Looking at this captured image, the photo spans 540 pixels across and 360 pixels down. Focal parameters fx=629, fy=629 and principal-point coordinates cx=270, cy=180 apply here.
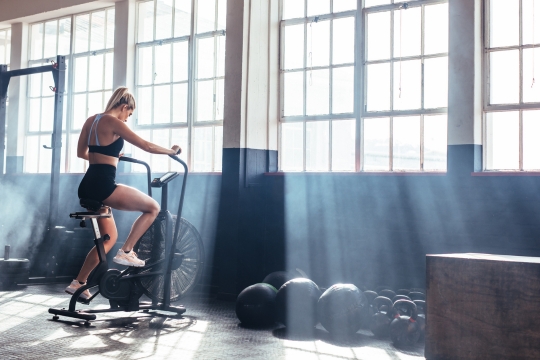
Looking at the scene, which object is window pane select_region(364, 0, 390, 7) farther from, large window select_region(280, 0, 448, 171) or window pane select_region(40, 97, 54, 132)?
window pane select_region(40, 97, 54, 132)

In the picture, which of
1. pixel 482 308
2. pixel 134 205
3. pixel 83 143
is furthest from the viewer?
pixel 83 143

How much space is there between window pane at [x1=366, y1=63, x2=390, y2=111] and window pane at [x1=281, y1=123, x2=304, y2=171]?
81 centimetres

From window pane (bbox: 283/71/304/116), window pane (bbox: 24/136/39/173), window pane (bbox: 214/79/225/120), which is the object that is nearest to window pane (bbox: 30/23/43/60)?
window pane (bbox: 24/136/39/173)

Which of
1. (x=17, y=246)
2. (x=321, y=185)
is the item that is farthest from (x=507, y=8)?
(x=17, y=246)

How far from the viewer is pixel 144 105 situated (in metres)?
7.58

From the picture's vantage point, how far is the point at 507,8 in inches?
202

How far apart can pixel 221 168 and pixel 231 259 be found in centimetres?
103

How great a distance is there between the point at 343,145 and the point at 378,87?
636 millimetres

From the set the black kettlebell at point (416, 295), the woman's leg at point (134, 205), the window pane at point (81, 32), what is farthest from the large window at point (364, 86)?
the window pane at point (81, 32)

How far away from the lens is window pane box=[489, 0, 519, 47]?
5.07 meters

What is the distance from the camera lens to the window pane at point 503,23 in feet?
16.6

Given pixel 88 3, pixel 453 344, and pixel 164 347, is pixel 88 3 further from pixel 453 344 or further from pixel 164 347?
pixel 453 344

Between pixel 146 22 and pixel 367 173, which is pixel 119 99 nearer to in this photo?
pixel 367 173

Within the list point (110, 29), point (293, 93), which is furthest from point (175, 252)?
point (110, 29)
